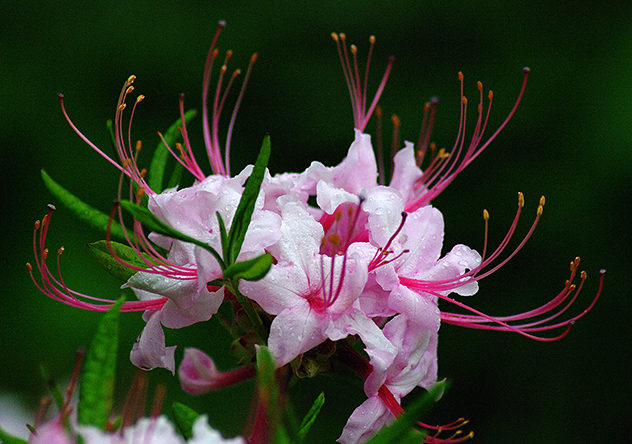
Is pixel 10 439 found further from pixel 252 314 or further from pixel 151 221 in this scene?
pixel 252 314

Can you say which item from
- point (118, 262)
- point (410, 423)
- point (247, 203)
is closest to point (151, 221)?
point (247, 203)

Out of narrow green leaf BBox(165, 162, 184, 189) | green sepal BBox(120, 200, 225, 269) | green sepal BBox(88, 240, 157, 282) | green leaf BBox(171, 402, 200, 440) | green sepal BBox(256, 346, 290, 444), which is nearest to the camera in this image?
green sepal BBox(256, 346, 290, 444)

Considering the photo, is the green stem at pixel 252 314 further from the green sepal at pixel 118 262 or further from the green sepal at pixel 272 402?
the green sepal at pixel 272 402

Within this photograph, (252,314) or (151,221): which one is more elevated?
(151,221)

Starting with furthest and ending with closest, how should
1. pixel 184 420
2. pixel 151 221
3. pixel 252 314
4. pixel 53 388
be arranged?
1. pixel 252 314
2. pixel 184 420
3. pixel 151 221
4. pixel 53 388

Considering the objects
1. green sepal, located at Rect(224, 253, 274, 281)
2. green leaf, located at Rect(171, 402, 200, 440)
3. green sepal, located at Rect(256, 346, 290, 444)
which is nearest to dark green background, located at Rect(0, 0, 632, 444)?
green leaf, located at Rect(171, 402, 200, 440)

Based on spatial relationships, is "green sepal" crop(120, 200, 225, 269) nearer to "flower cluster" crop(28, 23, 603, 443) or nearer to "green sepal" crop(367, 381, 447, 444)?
"flower cluster" crop(28, 23, 603, 443)

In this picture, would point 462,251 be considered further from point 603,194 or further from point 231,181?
point 603,194

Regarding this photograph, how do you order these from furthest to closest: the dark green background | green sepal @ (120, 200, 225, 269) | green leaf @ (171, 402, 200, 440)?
the dark green background
green leaf @ (171, 402, 200, 440)
green sepal @ (120, 200, 225, 269)
